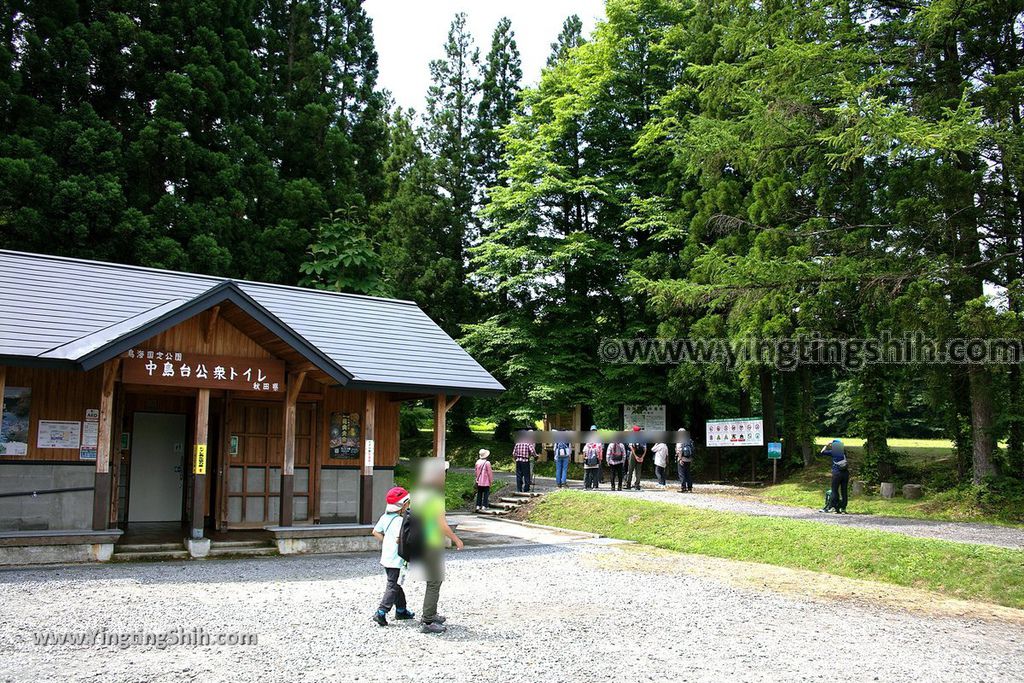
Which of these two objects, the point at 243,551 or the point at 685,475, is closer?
the point at 243,551

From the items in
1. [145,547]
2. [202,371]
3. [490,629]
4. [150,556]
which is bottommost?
[490,629]

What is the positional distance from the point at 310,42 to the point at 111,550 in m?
25.2

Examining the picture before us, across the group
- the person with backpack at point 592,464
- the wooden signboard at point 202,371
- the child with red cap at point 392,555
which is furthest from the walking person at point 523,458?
the child with red cap at point 392,555

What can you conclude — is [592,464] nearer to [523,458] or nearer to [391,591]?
[523,458]

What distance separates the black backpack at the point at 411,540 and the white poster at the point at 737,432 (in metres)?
17.9

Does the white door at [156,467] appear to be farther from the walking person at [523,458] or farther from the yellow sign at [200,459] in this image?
the walking person at [523,458]

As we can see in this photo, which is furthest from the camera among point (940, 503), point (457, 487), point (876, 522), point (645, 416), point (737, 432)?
point (645, 416)

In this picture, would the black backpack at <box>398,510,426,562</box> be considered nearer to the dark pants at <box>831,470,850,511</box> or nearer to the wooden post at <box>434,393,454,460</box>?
the wooden post at <box>434,393,454,460</box>

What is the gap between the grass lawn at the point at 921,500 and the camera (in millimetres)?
17203

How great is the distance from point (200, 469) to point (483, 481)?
338 inches

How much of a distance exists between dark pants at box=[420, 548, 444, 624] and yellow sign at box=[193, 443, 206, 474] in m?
5.77

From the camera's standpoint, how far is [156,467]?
595 inches

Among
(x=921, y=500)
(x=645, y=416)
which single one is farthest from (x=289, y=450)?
(x=645, y=416)

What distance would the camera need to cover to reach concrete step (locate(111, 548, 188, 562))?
1202 centimetres
